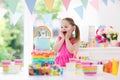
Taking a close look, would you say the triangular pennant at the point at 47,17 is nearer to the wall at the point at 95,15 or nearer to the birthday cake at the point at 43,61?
the wall at the point at 95,15

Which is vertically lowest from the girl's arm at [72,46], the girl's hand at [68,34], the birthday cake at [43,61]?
the birthday cake at [43,61]

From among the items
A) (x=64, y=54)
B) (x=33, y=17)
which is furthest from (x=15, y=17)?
(x=64, y=54)

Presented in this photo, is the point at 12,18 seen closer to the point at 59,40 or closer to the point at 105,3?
the point at 59,40

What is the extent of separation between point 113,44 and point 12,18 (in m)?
1.25

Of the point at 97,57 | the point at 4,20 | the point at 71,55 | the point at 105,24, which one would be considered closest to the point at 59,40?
the point at 71,55

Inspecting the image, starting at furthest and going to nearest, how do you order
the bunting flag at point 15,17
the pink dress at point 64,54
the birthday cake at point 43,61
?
the bunting flag at point 15,17 < the pink dress at point 64,54 < the birthday cake at point 43,61

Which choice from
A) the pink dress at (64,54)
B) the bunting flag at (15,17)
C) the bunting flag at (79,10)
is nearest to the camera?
the pink dress at (64,54)

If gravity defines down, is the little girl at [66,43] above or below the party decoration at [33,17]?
below

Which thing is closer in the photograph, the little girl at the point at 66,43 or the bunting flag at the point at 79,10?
the little girl at the point at 66,43

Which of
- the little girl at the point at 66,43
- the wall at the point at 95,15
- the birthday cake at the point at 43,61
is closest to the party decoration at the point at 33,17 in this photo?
the wall at the point at 95,15

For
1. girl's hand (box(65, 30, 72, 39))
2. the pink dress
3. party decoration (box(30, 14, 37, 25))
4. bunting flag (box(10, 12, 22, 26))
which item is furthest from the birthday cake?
party decoration (box(30, 14, 37, 25))

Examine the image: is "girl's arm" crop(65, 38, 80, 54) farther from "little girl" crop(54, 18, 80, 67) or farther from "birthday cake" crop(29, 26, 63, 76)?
"birthday cake" crop(29, 26, 63, 76)

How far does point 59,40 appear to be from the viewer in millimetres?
2871

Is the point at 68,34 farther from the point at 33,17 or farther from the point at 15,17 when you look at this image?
the point at 15,17
